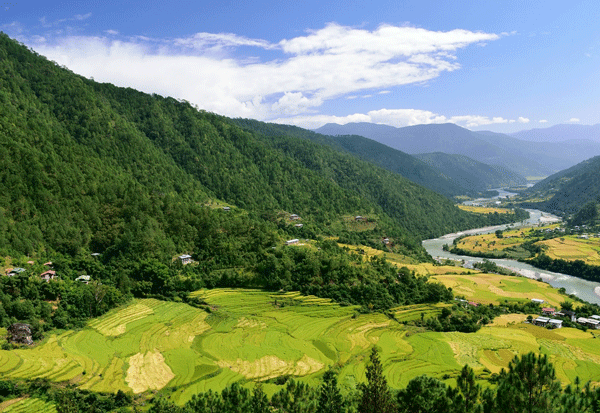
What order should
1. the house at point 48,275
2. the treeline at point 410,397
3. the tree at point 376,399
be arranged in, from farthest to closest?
1. the house at point 48,275
2. the tree at point 376,399
3. the treeline at point 410,397

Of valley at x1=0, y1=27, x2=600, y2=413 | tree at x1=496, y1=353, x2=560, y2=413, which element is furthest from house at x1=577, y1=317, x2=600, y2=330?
tree at x1=496, y1=353, x2=560, y2=413

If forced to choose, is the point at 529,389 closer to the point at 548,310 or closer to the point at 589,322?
the point at 589,322

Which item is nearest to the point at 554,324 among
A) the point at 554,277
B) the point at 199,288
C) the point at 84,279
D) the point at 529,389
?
the point at 529,389

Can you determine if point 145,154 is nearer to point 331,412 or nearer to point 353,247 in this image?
point 353,247

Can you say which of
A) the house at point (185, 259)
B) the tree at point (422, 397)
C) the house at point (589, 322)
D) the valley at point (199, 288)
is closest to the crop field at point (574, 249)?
the valley at point (199, 288)

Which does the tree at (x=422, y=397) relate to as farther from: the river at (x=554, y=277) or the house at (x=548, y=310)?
the river at (x=554, y=277)

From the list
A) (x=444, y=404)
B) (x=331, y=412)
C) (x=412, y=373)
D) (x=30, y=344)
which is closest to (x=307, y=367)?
A: (x=412, y=373)
